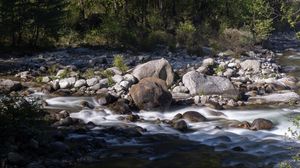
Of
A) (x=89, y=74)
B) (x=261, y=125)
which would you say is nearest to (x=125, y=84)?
(x=89, y=74)

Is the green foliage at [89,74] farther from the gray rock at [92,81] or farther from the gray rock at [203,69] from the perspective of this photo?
the gray rock at [203,69]

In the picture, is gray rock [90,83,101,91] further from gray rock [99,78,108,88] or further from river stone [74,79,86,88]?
river stone [74,79,86,88]

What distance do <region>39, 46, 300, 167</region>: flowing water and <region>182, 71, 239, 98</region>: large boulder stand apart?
2.09 metres

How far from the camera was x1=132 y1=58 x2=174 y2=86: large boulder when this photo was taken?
2461cm

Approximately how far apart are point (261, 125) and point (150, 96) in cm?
535

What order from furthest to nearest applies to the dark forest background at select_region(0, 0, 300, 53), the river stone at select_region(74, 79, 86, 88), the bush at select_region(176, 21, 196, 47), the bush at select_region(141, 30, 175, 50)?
the bush at select_region(176, 21, 196, 47) → the bush at select_region(141, 30, 175, 50) → the dark forest background at select_region(0, 0, 300, 53) → the river stone at select_region(74, 79, 86, 88)

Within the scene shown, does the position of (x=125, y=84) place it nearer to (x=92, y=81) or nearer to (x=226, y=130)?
(x=92, y=81)

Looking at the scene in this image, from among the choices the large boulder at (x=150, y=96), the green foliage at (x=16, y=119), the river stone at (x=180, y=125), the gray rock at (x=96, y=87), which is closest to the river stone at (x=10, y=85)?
the gray rock at (x=96, y=87)

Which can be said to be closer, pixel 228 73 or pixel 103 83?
pixel 103 83

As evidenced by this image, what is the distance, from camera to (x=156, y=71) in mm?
24672

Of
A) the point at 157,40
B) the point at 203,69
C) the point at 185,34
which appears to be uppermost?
the point at 185,34

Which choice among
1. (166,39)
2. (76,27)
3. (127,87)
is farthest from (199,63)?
(76,27)

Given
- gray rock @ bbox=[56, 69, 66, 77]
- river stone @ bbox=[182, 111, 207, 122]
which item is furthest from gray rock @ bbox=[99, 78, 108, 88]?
river stone @ bbox=[182, 111, 207, 122]

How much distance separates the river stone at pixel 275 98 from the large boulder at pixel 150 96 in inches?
177
